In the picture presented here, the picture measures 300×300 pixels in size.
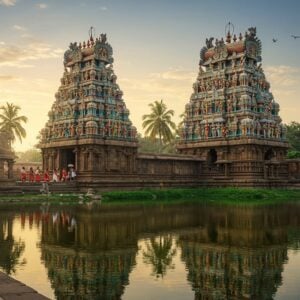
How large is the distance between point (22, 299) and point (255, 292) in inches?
225

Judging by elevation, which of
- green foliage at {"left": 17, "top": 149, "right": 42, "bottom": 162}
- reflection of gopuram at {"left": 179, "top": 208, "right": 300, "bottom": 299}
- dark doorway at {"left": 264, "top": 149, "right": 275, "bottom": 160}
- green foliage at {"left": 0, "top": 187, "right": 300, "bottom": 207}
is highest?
green foliage at {"left": 17, "top": 149, "right": 42, "bottom": 162}

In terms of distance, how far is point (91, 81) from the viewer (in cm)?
5450

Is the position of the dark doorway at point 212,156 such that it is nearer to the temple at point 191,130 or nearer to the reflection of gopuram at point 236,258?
the temple at point 191,130

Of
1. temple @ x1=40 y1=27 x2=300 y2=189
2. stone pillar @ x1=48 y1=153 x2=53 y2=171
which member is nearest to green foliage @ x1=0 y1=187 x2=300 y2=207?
temple @ x1=40 y1=27 x2=300 y2=189

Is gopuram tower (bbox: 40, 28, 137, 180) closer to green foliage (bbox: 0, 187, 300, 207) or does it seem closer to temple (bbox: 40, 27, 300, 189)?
temple (bbox: 40, 27, 300, 189)

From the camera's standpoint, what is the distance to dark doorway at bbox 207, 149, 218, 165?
2461 inches

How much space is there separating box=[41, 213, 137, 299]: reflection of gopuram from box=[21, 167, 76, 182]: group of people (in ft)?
76.1

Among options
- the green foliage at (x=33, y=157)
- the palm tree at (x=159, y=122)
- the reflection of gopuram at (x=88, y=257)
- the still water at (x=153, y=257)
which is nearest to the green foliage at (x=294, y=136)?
the palm tree at (x=159, y=122)

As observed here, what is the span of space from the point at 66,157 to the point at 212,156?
1934 centimetres

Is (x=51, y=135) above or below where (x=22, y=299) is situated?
above

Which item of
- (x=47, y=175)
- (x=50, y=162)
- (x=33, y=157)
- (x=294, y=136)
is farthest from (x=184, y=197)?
(x=33, y=157)

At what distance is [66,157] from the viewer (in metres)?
56.9

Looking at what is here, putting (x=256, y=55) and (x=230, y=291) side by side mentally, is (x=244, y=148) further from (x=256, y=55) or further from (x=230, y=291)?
(x=230, y=291)

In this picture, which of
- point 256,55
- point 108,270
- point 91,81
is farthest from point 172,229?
point 256,55
